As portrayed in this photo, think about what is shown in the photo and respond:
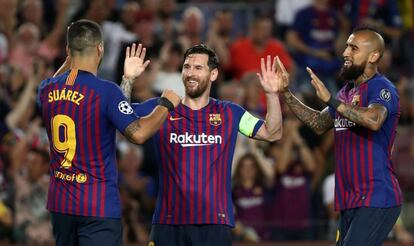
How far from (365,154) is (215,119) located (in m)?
1.17

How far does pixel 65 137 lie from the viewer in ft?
25.5

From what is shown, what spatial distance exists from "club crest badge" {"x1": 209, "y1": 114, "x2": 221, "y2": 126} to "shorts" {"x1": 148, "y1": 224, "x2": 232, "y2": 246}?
79 cm

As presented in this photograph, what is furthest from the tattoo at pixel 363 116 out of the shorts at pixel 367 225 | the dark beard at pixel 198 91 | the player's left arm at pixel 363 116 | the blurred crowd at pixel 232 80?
the blurred crowd at pixel 232 80

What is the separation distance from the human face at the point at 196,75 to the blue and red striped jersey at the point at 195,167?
0.17m

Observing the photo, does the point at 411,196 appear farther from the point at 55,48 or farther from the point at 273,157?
the point at 55,48

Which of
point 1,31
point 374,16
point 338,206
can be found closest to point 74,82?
point 338,206

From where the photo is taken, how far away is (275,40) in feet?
49.2

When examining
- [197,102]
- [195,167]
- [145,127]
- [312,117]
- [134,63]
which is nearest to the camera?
[145,127]

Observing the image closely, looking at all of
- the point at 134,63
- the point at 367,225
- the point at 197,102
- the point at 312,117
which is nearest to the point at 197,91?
the point at 197,102

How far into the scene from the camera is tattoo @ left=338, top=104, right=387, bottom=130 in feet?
26.3

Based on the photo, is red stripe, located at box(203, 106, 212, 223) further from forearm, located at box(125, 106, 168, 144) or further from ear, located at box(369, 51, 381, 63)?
ear, located at box(369, 51, 381, 63)

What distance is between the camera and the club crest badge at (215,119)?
27.6 ft

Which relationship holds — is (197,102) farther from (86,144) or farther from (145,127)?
(86,144)

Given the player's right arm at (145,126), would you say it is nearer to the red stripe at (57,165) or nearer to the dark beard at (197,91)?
the red stripe at (57,165)
